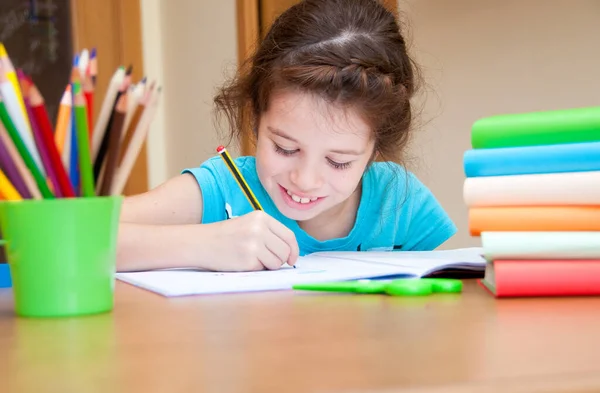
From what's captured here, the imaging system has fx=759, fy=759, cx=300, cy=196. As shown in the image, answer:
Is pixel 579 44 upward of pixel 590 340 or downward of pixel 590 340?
upward

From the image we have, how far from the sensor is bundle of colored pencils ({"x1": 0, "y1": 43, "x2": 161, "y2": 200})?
449mm

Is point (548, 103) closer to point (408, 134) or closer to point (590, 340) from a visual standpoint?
point (408, 134)

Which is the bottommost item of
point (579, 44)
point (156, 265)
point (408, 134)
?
point (156, 265)

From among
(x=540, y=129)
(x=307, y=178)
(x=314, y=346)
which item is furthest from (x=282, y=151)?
(x=314, y=346)

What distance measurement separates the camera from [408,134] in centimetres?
123

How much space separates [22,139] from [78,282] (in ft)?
0.32

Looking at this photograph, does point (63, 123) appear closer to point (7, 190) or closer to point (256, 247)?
point (7, 190)

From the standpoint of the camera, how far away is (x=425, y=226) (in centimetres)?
126

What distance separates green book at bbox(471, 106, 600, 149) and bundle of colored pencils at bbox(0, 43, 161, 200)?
264mm

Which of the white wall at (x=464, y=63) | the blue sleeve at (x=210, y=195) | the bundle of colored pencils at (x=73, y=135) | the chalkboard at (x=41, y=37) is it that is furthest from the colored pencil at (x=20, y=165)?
the chalkboard at (x=41, y=37)

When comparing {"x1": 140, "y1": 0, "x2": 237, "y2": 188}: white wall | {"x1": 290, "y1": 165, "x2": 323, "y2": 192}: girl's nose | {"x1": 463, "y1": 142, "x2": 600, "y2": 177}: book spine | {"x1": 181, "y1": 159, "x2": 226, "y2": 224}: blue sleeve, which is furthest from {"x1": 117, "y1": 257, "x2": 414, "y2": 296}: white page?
{"x1": 140, "y1": 0, "x2": 237, "y2": 188}: white wall

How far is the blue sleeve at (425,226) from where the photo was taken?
1245 mm

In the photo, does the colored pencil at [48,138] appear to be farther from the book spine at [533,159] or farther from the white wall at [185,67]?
the white wall at [185,67]

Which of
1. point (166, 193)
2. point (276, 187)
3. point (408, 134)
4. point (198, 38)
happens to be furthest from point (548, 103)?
point (198, 38)
